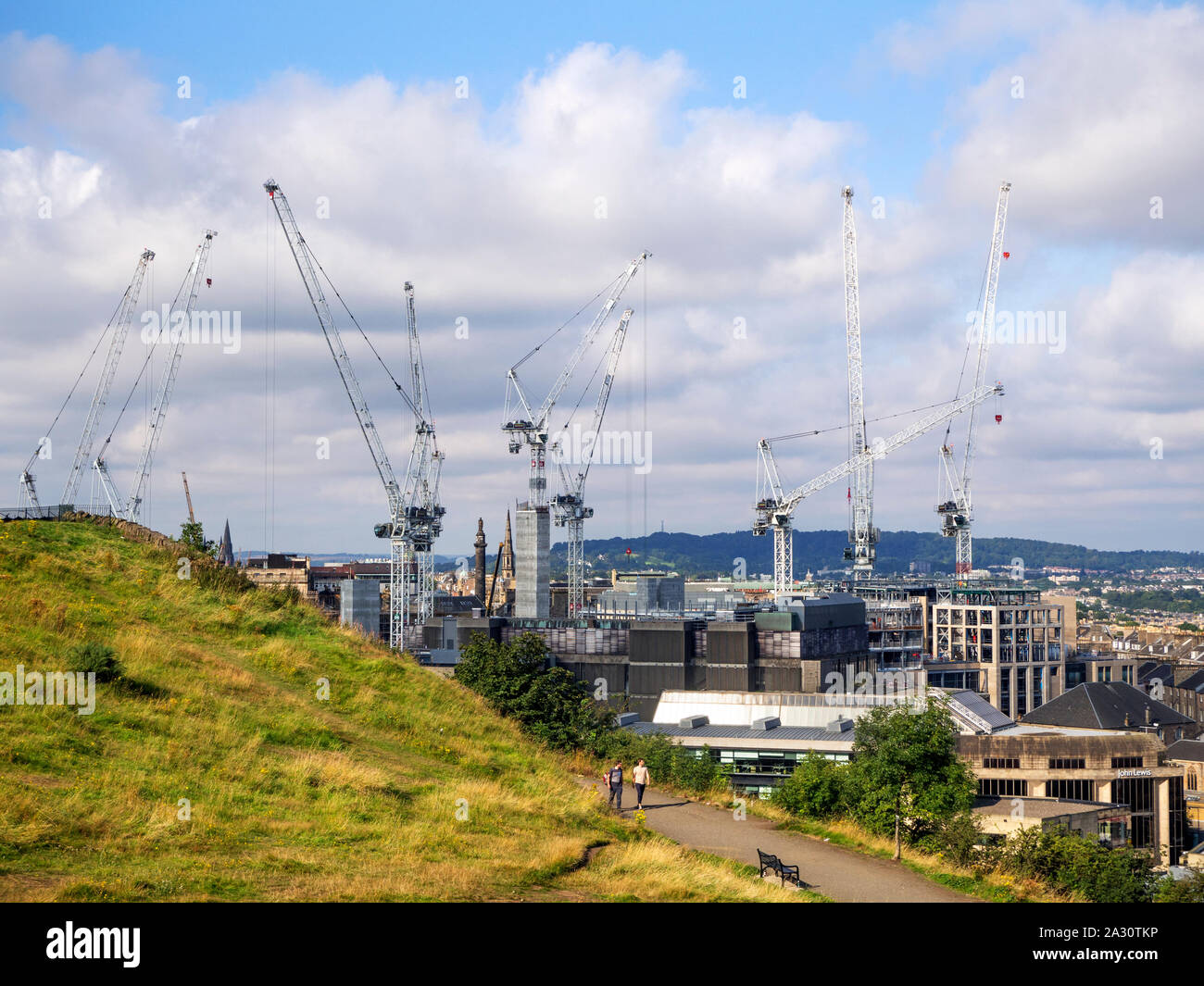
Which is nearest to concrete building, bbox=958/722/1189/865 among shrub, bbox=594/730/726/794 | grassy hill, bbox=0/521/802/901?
shrub, bbox=594/730/726/794

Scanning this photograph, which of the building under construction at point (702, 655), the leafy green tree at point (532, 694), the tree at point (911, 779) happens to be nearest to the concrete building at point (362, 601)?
the building under construction at point (702, 655)

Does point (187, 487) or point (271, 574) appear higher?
point (187, 487)

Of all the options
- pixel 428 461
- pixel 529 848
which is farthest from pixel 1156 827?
pixel 428 461

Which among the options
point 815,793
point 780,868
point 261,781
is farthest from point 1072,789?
point 261,781

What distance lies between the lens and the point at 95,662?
26.4 meters

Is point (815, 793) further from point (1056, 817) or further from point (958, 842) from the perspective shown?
point (1056, 817)

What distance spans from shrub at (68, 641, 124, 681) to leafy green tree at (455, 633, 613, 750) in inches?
579

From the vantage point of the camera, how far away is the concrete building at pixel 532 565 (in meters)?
129

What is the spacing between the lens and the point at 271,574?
7269 inches

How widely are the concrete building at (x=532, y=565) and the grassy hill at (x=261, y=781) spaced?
91213 millimetres

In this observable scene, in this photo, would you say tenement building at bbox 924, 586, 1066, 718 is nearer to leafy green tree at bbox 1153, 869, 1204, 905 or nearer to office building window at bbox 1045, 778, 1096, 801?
office building window at bbox 1045, 778, 1096, 801

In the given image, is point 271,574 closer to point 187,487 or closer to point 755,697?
point 187,487

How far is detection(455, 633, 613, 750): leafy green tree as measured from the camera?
3800 centimetres
